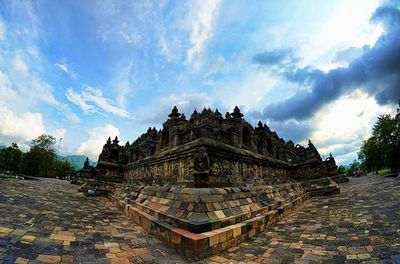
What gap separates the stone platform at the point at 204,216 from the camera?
4273 mm

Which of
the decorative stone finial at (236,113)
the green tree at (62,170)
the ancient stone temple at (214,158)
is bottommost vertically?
the green tree at (62,170)

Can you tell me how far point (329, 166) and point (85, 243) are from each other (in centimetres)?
2687

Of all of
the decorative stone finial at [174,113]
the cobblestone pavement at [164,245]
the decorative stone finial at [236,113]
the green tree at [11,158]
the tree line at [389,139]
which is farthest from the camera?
the green tree at [11,158]

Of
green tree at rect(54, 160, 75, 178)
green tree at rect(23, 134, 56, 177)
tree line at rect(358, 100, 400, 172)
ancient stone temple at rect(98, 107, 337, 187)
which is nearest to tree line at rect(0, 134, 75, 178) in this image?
green tree at rect(23, 134, 56, 177)

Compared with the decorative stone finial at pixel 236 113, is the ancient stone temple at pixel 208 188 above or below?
below

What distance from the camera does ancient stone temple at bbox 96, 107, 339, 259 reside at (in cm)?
465

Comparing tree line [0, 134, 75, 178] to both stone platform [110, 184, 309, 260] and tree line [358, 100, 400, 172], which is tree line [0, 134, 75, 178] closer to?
stone platform [110, 184, 309, 260]

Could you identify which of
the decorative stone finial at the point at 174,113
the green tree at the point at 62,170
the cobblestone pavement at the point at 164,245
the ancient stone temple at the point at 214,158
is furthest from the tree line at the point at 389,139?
the green tree at the point at 62,170

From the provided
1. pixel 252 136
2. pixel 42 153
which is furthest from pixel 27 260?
pixel 42 153

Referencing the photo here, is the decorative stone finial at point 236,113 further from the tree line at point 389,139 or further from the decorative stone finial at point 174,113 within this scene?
the tree line at point 389,139

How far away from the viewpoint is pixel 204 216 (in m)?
4.77

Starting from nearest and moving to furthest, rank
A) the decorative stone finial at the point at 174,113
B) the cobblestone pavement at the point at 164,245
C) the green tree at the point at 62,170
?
the cobblestone pavement at the point at 164,245, the decorative stone finial at the point at 174,113, the green tree at the point at 62,170

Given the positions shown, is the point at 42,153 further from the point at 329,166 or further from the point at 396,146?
the point at 396,146

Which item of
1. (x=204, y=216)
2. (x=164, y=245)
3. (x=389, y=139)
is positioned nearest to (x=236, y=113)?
(x=204, y=216)
